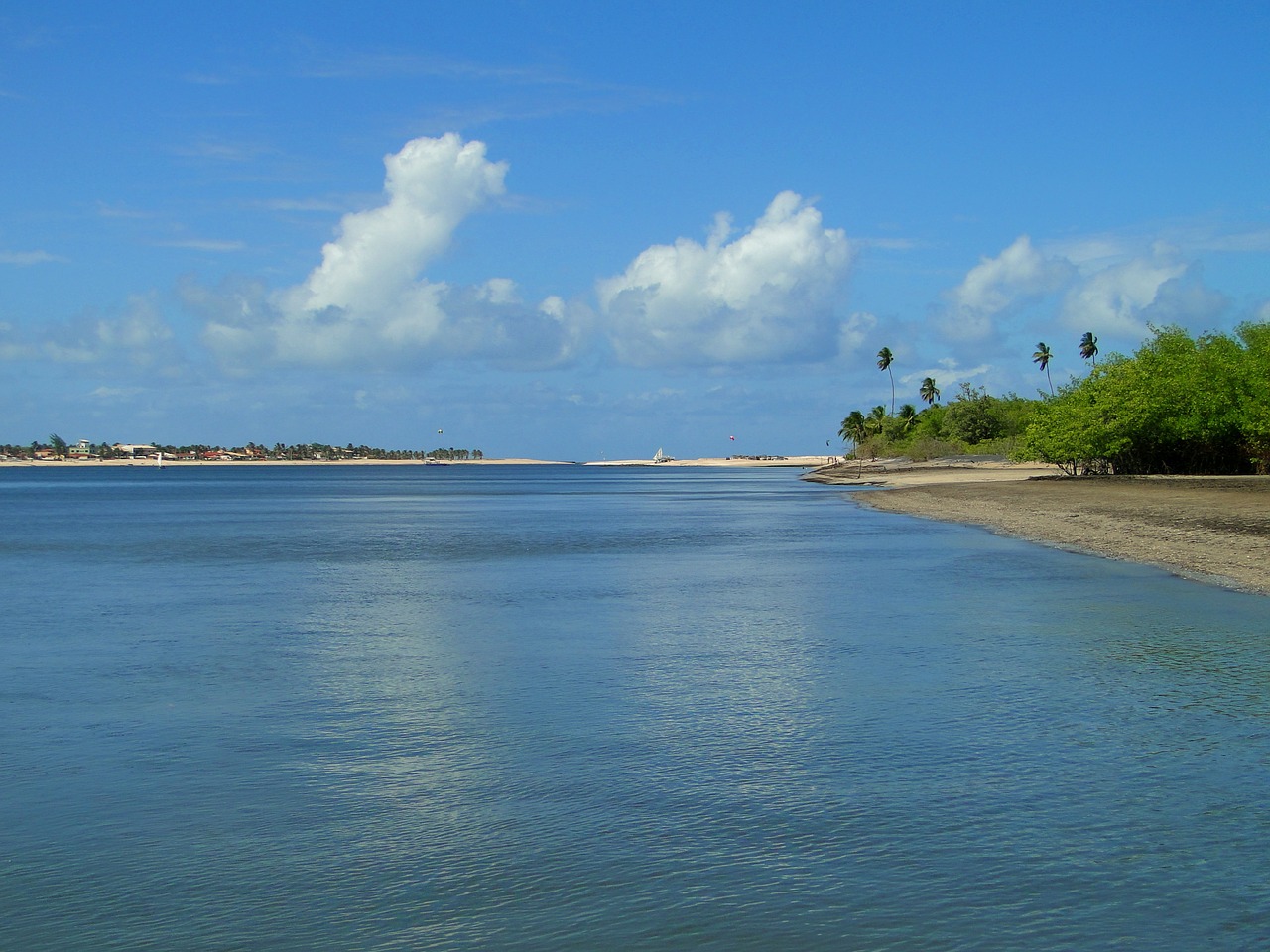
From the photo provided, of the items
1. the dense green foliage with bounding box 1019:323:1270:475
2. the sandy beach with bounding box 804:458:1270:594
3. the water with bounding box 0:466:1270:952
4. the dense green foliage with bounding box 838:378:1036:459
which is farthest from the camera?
the dense green foliage with bounding box 838:378:1036:459

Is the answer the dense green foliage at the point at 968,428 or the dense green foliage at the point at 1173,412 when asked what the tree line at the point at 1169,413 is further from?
the dense green foliage at the point at 968,428

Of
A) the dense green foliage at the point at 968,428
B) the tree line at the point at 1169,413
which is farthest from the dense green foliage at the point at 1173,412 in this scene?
the dense green foliage at the point at 968,428

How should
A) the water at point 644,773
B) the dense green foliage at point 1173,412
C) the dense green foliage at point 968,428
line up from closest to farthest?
1. the water at point 644,773
2. the dense green foliage at point 1173,412
3. the dense green foliage at point 968,428

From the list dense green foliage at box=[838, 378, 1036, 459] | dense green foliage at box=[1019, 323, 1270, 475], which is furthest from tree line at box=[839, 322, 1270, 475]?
dense green foliage at box=[838, 378, 1036, 459]

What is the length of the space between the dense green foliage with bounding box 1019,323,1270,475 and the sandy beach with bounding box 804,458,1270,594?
3528 millimetres

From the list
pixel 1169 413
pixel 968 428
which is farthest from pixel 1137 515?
pixel 968 428

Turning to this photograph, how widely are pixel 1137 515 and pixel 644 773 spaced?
40607mm

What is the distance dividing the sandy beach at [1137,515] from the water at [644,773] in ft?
20.3

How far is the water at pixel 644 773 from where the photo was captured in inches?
323

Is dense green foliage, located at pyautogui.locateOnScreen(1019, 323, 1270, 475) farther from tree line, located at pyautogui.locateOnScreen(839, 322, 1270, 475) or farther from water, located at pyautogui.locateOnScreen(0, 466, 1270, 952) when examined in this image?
water, located at pyautogui.locateOnScreen(0, 466, 1270, 952)

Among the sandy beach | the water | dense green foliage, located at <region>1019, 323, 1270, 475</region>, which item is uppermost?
dense green foliage, located at <region>1019, 323, 1270, 475</region>

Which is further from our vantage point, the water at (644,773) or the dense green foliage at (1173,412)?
the dense green foliage at (1173,412)

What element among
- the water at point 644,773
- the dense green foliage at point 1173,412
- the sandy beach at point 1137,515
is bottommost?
the water at point 644,773

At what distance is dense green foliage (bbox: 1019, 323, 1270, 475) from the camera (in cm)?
7519
